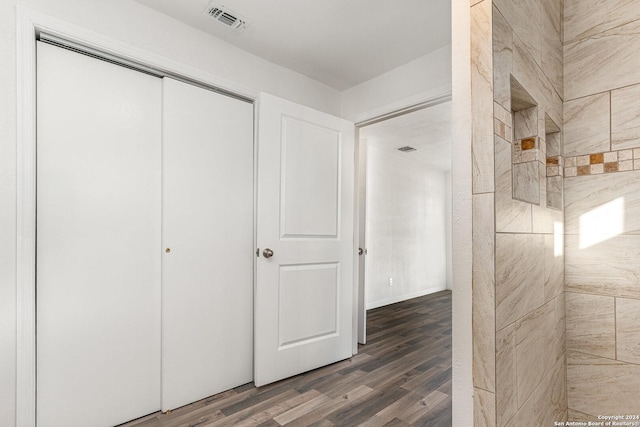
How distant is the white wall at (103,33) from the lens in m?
1.48

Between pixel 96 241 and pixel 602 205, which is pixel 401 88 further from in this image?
pixel 96 241

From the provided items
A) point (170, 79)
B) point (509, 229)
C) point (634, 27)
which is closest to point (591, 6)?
point (634, 27)

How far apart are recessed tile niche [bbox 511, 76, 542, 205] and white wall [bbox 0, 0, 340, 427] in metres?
1.73

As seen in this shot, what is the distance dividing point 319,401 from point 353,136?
202 cm

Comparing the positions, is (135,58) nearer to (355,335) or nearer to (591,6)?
(591,6)

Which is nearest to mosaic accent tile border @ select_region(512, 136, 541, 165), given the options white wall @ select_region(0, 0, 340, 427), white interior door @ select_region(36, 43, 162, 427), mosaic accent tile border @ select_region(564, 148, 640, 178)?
mosaic accent tile border @ select_region(564, 148, 640, 178)

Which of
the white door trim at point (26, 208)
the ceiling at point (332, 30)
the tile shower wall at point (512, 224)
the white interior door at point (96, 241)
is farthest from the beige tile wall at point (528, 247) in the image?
the white door trim at point (26, 208)

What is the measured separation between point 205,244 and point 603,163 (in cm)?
217

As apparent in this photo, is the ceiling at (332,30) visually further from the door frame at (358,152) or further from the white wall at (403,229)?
the white wall at (403,229)

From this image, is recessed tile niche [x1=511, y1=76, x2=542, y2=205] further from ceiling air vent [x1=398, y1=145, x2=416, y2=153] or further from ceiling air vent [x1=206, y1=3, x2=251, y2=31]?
ceiling air vent [x1=398, y1=145, x2=416, y2=153]

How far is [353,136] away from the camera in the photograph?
9.35 ft

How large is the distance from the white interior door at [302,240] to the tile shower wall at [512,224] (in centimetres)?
148

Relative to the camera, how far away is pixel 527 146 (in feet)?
4.31

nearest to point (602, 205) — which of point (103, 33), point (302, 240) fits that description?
point (302, 240)
